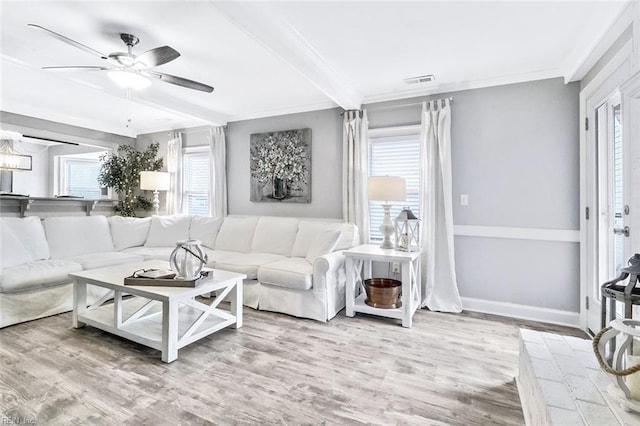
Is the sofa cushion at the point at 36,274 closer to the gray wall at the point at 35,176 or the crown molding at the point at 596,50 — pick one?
the gray wall at the point at 35,176

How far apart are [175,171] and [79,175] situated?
147cm

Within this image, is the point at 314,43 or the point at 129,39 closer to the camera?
the point at 129,39

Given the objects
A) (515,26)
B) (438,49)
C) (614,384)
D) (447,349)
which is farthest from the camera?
(438,49)

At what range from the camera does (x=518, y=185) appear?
3.13m

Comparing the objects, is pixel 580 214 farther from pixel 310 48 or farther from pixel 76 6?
pixel 76 6

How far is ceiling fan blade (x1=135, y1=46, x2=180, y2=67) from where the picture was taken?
87.3 inches

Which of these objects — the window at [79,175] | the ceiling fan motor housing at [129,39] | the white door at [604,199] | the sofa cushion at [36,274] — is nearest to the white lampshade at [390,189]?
the white door at [604,199]

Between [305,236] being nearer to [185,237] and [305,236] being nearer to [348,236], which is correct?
[348,236]

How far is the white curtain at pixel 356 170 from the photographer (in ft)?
12.3

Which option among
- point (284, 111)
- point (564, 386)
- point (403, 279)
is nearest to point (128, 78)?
point (284, 111)

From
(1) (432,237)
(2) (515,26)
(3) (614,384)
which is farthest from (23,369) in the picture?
(2) (515,26)

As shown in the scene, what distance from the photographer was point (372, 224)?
3900 millimetres

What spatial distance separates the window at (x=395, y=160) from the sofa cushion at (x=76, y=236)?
11.4 feet

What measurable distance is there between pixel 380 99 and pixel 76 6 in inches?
112
